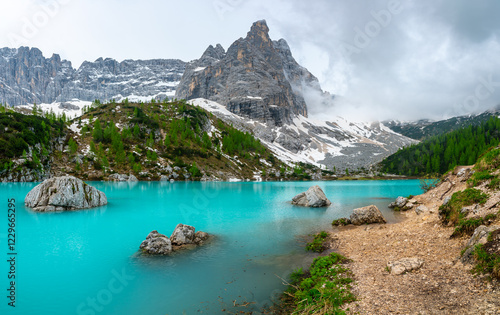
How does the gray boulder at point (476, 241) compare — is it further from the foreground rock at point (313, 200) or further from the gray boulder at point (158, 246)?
the foreground rock at point (313, 200)

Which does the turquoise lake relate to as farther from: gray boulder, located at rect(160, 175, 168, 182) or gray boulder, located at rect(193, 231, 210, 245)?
gray boulder, located at rect(160, 175, 168, 182)

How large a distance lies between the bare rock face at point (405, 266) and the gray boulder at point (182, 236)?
696 inches

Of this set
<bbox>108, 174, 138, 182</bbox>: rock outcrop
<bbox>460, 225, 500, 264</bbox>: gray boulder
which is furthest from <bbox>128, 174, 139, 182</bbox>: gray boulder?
<bbox>460, 225, 500, 264</bbox>: gray boulder

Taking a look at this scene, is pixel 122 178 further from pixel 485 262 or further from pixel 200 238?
pixel 485 262

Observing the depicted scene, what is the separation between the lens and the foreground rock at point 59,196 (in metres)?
43.3

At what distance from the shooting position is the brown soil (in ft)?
30.0

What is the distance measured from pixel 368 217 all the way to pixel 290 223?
1054 centimetres

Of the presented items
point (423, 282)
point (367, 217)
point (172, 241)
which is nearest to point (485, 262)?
point (423, 282)

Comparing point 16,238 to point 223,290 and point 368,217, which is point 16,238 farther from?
point 368,217

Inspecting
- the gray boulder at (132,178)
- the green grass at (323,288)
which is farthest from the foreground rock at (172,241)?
the gray boulder at (132,178)

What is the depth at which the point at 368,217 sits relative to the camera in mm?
32156

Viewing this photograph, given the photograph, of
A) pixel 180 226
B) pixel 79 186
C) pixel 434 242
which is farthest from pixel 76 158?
pixel 434 242

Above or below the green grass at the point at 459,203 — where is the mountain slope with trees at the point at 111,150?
above

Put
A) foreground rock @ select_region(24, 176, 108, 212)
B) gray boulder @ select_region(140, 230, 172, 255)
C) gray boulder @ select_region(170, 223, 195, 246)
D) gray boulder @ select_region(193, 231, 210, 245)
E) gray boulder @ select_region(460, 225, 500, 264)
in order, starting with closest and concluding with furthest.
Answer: gray boulder @ select_region(460, 225, 500, 264)
gray boulder @ select_region(140, 230, 172, 255)
gray boulder @ select_region(170, 223, 195, 246)
gray boulder @ select_region(193, 231, 210, 245)
foreground rock @ select_region(24, 176, 108, 212)
